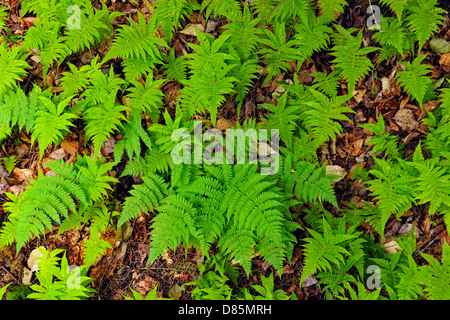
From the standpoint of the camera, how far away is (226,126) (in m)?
3.90

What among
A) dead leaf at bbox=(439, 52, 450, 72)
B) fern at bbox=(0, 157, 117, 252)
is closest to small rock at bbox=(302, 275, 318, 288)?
fern at bbox=(0, 157, 117, 252)

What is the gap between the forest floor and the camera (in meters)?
3.57

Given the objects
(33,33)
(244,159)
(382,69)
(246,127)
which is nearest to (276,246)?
(244,159)

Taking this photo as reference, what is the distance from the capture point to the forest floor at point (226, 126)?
11.7ft

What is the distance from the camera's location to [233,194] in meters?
3.29

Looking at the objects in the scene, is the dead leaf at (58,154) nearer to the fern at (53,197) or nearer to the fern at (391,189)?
the fern at (53,197)

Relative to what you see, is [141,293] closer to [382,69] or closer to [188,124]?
[188,124]

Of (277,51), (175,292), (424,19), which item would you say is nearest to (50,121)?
(175,292)

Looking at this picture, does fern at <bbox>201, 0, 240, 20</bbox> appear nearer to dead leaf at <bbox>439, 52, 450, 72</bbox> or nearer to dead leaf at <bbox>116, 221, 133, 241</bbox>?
dead leaf at <bbox>439, 52, 450, 72</bbox>

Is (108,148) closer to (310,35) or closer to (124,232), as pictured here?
(124,232)

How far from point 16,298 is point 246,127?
11.6 feet

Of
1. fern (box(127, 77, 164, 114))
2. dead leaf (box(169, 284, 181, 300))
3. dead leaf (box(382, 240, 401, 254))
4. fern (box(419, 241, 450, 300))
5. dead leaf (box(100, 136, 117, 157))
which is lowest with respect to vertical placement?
dead leaf (box(169, 284, 181, 300))
